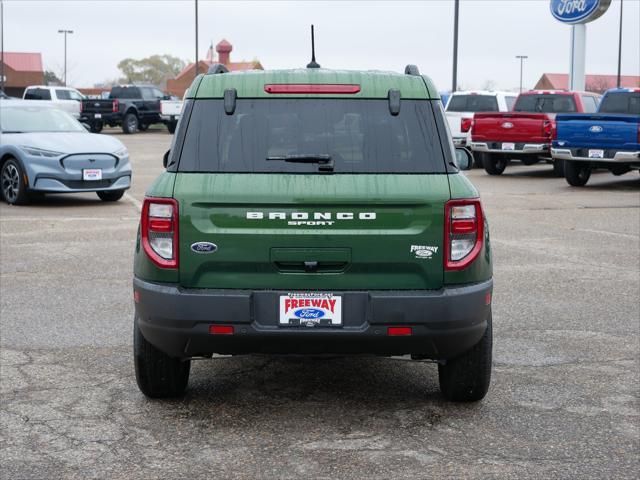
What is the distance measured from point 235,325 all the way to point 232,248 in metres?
0.37

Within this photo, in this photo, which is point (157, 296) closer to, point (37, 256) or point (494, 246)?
point (37, 256)

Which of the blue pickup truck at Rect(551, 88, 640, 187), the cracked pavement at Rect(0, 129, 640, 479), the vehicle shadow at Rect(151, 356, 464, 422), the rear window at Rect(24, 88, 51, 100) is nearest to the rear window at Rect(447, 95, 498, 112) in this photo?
the blue pickup truck at Rect(551, 88, 640, 187)

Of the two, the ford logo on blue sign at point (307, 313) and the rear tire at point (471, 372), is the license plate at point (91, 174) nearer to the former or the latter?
the rear tire at point (471, 372)

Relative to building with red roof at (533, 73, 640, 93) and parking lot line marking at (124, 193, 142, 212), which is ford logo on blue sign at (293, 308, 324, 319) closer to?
parking lot line marking at (124, 193, 142, 212)

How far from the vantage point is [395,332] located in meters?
4.93

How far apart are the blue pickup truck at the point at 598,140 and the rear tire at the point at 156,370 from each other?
15098 mm

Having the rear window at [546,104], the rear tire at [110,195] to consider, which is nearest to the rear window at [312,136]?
the rear tire at [110,195]

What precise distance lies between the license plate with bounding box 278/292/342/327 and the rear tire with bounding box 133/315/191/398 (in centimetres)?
88

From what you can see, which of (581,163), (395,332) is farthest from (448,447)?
(581,163)

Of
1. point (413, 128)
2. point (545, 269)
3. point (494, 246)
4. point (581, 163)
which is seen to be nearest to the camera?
point (413, 128)

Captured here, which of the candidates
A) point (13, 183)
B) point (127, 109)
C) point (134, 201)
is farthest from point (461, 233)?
point (127, 109)

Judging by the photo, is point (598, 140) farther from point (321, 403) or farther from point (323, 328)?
point (323, 328)

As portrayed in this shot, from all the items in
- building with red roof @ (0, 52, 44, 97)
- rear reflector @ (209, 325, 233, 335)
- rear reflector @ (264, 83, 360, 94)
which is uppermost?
building with red roof @ (0, 52, 44, 97)

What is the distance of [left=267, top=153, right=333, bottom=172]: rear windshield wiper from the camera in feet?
16.6
